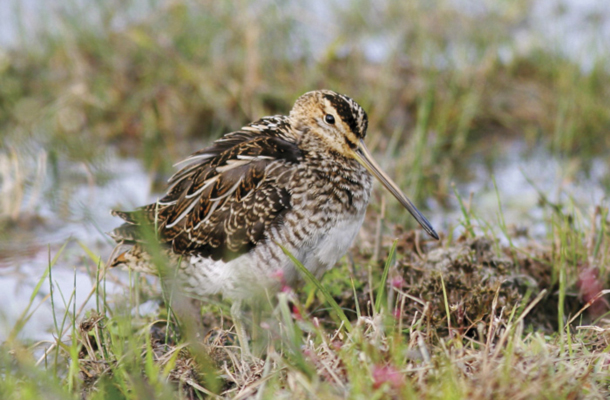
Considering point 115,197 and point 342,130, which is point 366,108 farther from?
point 342,130

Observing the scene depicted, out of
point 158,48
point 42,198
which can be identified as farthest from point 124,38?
point 42,198

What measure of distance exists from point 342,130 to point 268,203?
0.54 meters

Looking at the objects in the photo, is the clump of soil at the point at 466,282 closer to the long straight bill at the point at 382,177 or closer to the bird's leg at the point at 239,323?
the long straight bill at the point at 382,177

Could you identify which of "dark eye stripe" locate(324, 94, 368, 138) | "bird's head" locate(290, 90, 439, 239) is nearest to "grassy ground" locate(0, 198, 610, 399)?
"bird's head" locate(290, 90, 439, 239)

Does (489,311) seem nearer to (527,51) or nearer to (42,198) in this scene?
(42,198)

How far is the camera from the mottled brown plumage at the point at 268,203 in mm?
3541

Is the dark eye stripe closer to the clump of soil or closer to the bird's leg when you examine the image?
the clump of soil

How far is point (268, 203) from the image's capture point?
11.6ft

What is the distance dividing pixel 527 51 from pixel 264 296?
4.16 m

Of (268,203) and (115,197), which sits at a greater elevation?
(115,197)

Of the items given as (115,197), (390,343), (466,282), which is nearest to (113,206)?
(115,197)

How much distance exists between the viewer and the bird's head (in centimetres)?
380

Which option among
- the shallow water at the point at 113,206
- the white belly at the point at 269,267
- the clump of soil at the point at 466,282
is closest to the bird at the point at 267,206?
the white belly at the point at 269,267

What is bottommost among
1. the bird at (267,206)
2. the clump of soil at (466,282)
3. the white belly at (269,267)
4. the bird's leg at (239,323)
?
the clump of soil at (466,282)
